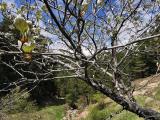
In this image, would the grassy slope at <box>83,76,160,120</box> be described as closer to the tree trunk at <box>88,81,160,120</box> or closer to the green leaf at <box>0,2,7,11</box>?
the tree trunk at <box>88,81,160,120</box>

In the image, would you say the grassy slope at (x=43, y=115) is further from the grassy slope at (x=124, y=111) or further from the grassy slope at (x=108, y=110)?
the grassy slope at (x=124, y=111)

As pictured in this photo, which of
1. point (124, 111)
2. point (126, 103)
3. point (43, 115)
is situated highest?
point (126, 103)

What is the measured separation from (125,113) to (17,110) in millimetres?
11392

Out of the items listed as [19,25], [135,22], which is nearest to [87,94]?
[135,22]

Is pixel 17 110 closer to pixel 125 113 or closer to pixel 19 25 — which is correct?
pixel 125 113

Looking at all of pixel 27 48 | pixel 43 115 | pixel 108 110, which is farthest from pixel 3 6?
pixel 43 115

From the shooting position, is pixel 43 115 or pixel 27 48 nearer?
pixel 27 48

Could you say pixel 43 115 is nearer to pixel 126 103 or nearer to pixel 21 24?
pixel 126 103

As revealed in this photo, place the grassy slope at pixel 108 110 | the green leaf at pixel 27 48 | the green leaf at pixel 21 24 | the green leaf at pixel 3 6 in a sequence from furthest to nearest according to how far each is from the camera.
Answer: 1. the grassy slope at pixel 108 110
2. the green leaf at pixel 3 6
3. the green leaf at pixel 27 48
4. the green leaf at pixel 21 24

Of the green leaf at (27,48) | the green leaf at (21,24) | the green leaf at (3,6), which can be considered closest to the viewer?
the green leaf at (21,24)

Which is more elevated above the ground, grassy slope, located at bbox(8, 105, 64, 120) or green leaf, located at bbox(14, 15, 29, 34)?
green leaf, located at bbox(14, 15, 29, 34)

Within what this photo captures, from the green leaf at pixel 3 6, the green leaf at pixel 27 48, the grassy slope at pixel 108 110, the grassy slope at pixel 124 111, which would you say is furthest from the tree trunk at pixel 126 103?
the grassy slope at pixel 124 111

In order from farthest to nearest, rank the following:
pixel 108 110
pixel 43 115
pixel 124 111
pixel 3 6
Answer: pixel 43 115, pixel 108 110, pixel 124 111, pixel 3 6

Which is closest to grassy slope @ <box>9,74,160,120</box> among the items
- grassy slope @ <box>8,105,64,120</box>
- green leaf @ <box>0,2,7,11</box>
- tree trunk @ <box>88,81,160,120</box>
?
grassy slope @ <box>8,105,64,120</box>
